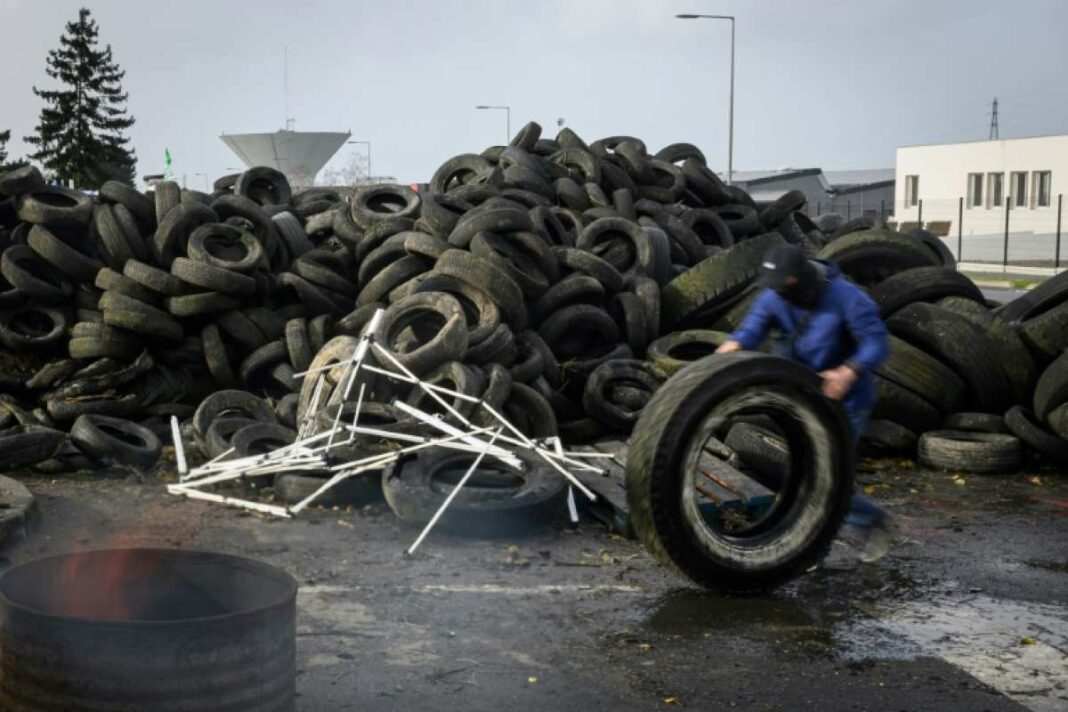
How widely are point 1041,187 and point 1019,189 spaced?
154 cm

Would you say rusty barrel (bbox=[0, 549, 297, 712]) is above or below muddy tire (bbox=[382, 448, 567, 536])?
above

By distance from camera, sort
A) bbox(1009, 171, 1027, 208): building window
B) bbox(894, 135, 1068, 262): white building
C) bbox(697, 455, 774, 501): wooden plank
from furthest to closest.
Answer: bbox(1009, 171, 1027, 208): building window, bbox(894, 135, 1068, 262): white building, bbox(697, 455, 774, 501): wooden plank

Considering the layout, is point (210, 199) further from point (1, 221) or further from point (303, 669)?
point (303, 669)

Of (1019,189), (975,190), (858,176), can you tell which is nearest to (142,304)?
(1019,189)

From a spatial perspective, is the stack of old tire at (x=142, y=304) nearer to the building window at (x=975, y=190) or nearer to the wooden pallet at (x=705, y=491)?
the wooden pallet at (x=705, y=491)

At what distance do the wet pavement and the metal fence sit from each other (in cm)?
3989

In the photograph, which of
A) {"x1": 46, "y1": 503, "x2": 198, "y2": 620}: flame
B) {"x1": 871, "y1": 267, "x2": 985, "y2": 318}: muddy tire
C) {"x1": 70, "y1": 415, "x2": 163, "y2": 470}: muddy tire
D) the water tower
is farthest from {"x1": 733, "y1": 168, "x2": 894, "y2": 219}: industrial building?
{"x1": 46, "y1": 503, "x2": 198, "y2": 620}: flame

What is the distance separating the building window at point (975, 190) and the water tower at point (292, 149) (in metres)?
33.9

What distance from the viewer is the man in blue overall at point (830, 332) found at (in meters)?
7.38

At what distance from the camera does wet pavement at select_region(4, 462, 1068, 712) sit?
5.92 m

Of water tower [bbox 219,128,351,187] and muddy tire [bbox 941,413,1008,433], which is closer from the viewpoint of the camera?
muddy tire [bbox 941,413,1008,433]

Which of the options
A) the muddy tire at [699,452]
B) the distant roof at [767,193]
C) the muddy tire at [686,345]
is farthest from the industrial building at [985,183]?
the muddy tire at [699,452]

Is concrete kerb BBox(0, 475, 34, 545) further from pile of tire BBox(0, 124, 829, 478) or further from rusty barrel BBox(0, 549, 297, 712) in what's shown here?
rusty barrel BBox(0, 549, 297, 712)

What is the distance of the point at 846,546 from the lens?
8562 millimetres
